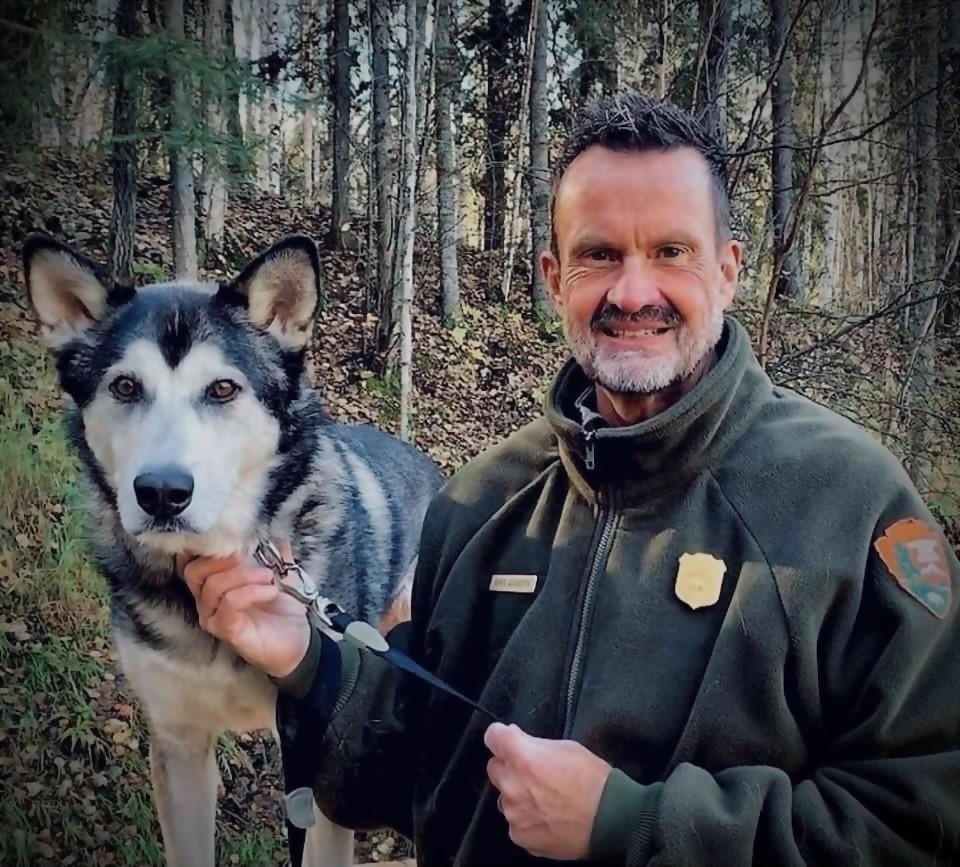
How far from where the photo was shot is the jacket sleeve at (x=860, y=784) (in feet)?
3.37

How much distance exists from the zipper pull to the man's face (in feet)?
0.23

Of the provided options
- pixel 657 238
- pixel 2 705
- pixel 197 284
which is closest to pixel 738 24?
pixel 657 238

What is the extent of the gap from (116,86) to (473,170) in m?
0.60

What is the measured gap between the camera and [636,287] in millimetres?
1233

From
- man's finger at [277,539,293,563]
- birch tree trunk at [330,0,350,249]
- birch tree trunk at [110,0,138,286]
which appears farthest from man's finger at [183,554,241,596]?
birch tree trunk at [330,0,350,249]

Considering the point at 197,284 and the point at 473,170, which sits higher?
the point at 473,170

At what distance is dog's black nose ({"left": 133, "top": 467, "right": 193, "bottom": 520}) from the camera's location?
1207mm

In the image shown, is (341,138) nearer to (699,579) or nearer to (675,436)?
(675,436)

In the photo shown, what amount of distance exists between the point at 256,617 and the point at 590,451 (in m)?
0.53

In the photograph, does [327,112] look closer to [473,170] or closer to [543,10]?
[473,170]

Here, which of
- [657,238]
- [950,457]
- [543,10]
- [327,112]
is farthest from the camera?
[950,457]

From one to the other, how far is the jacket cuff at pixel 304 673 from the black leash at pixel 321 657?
1cm

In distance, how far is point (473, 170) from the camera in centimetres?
165

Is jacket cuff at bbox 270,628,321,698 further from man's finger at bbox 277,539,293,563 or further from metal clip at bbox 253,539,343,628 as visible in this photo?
man's finger at bbox 277,539,293,563
